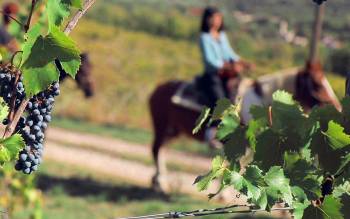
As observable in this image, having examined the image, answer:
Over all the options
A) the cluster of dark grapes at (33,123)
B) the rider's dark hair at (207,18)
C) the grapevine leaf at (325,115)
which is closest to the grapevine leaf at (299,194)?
the grapevine leaf at (325,115)

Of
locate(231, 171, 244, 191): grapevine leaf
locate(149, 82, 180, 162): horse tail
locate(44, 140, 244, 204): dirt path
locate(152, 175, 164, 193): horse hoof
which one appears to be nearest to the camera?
locate(231, 171, 244, 191): grapevine leaf

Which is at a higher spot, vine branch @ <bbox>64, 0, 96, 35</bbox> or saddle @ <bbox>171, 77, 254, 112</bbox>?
saddle @ <bbox>171, 77, 254, 112</bbox>

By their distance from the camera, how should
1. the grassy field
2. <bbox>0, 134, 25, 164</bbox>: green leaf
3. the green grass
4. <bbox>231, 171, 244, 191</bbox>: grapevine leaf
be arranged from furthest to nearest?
the green grass < the grassy field < <bbox>231, 171, 244, 191</bbox>: grapevine leaf < <bbox>0, 134, 25, 164</bbox>: green leaf

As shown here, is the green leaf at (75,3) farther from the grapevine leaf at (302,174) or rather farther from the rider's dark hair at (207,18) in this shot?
the rider's dark hair at (207,18)

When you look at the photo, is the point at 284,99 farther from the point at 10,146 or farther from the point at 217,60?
the point at 217,60

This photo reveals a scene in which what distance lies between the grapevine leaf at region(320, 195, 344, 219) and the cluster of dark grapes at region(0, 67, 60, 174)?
82 cm

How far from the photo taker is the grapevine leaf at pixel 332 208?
89.1 inches

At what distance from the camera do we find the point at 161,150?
11180 mm

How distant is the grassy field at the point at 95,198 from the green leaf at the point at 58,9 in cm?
672

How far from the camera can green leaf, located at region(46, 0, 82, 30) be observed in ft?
6.17

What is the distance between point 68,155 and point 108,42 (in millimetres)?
17940

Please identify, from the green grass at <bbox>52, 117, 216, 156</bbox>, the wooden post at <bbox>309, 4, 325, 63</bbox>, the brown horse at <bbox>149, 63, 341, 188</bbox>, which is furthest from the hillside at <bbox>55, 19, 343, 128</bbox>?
the brown horse at <bbox>149, 63, 341, 188</bbox>

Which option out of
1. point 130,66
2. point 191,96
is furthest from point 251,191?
point 130,66

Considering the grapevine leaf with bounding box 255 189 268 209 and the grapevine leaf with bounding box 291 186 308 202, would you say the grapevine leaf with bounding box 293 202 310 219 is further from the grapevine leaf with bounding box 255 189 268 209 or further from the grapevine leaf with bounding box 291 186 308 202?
the grapevine leaf with bounding box 255 189 268 209
